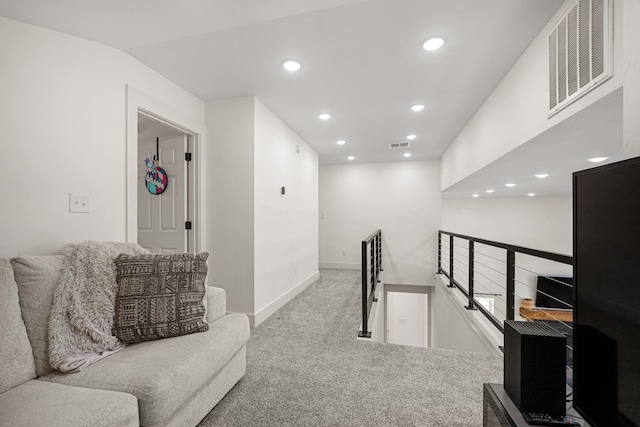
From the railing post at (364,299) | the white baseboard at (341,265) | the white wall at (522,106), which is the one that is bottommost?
the white baseboard at (341,265)

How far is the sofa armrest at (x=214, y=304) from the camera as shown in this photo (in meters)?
1.87

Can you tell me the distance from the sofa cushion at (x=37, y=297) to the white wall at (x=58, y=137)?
340 mm

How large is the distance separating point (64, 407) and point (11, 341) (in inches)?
18.4

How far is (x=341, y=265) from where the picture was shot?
640cm

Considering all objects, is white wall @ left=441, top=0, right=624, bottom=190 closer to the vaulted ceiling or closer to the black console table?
the vaulted ceiling

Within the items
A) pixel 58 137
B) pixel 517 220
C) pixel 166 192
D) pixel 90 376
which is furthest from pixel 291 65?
pixel 517 220

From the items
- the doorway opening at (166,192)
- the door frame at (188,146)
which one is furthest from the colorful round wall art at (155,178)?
the door frame at (188,146)

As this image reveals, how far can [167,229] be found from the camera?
313 cm

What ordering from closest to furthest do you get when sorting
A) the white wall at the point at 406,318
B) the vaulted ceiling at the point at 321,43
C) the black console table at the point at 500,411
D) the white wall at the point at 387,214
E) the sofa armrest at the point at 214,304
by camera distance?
the black console table at the point at 500,411 → the vaulted ceiling at the point at 321,43 → the sofa armrest at the point at 214,304 → the white wall at the point at 387,214 → the white wall at the point at 406,318

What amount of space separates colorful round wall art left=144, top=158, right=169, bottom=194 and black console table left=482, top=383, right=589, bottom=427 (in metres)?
3.28

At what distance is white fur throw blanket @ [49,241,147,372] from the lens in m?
1.33

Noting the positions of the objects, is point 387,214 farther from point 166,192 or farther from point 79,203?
point 79,203

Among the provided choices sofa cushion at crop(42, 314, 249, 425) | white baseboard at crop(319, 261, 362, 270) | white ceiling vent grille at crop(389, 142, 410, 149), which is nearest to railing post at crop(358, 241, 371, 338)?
sofa cushion at crop(42, 314, 249, 425)

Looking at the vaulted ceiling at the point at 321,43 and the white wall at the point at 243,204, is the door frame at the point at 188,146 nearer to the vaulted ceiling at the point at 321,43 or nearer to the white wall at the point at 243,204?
the white wall at the point at 243,204
